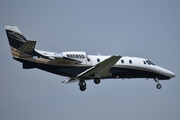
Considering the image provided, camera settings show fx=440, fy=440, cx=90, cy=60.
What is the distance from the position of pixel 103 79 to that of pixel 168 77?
7649 mm

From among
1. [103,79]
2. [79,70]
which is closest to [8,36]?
[79,70]

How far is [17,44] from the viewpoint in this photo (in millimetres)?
38406

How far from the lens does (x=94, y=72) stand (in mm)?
40375

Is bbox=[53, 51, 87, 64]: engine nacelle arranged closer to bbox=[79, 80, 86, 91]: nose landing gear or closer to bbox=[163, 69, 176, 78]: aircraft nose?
bbox=[79, 80, 86, 91]: nose landing gear

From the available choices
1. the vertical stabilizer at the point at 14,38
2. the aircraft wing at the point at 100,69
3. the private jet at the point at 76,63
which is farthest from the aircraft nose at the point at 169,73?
the vertical stabilizer at the point at 14,38

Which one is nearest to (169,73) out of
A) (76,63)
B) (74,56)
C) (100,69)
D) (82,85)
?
(100,69)

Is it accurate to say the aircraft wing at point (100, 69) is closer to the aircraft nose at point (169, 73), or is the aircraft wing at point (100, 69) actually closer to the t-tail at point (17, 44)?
the t-tail at point (17, 44)

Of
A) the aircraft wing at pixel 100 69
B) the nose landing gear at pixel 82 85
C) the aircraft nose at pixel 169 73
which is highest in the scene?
the aircraft nose at pixel 169 73

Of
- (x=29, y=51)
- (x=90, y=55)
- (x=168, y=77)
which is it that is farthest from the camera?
(x=168, y=77)

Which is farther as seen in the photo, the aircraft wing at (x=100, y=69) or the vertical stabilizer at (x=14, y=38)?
the aircraft wing at (x=100, y=69)

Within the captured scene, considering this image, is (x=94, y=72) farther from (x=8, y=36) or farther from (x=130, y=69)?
(x=8, y=36)

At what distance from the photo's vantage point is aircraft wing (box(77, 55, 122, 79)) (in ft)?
127

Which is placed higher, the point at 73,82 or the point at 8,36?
the point at 8,36

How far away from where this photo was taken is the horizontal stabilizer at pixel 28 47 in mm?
37250
